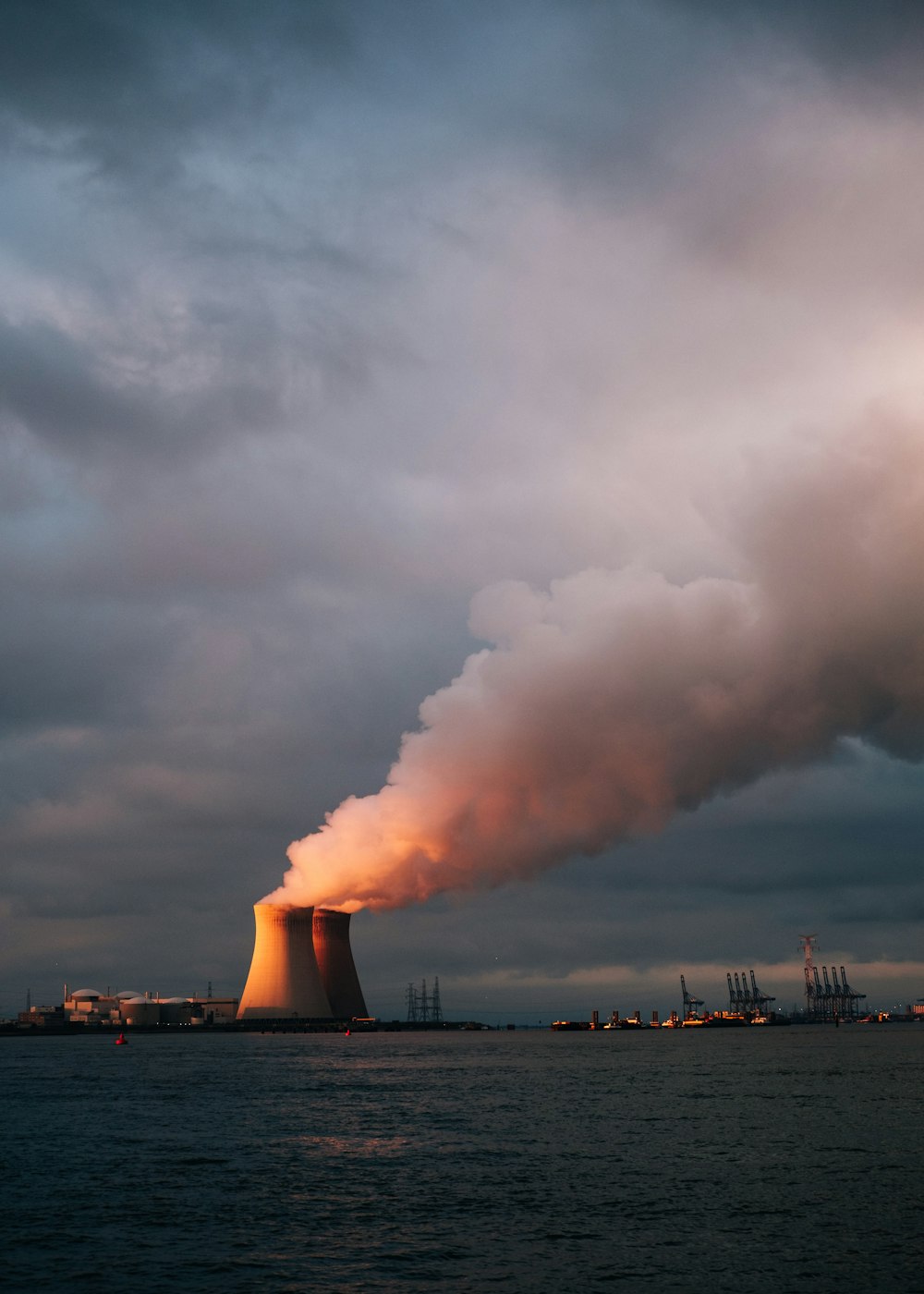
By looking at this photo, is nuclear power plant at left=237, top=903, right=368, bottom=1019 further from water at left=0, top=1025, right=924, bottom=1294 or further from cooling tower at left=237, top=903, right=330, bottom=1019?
water at left=0, top=1025, right=924, bottom=1294

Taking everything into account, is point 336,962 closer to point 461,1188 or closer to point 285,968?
point 285,968

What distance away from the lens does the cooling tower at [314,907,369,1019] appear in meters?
Answer: 154

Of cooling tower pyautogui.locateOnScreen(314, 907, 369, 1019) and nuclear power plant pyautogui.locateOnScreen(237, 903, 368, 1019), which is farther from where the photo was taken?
cooling tower pyautogui.locateOnScreen(314, 907, 369, 1019)

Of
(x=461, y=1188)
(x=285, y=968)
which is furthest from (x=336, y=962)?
(x=461, y=1188)

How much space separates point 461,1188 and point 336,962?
395 ft

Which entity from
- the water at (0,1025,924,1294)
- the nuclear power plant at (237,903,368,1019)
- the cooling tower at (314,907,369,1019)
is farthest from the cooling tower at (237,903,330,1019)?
the water at (0,1025,924,1294)

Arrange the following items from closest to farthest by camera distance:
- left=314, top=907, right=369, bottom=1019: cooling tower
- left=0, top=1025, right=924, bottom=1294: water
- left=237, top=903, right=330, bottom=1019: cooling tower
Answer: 1. left=0, top=1025, right=924, bottom=1294: water
2. left=237, top=903, right=330, bottom=1019: cooling tower
3. left=314, top=907, right=369, bottom=1019: cooling tower

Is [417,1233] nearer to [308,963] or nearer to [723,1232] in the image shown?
[723,1232]

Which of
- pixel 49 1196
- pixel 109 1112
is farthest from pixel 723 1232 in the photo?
pixel 109 1112

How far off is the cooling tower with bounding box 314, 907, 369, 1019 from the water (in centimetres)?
6579

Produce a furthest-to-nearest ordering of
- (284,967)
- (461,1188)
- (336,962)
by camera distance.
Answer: (336,962) → (284,967) → (461,1188)

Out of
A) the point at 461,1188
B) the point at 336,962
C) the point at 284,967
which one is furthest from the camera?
the point at 336,962

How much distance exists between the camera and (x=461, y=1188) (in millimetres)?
41812

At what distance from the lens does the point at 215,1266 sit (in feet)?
101
